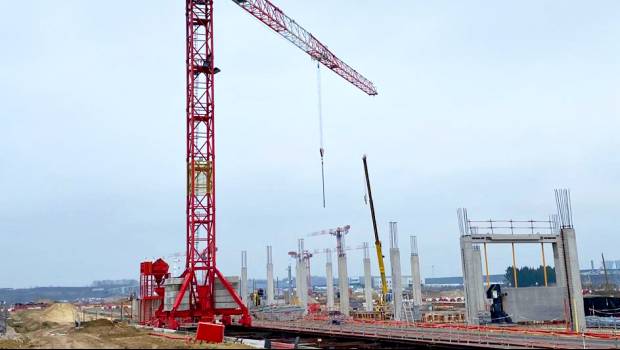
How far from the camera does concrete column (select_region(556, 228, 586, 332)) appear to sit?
36.2 meters

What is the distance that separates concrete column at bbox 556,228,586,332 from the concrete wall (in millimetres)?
6333

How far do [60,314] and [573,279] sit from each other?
67.3 m

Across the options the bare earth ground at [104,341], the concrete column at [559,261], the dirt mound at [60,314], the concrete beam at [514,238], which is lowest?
the dirt mound at [60,314]

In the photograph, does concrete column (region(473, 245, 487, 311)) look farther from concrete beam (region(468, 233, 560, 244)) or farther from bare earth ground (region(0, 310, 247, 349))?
bare earth ground (region(0, 310, 247, 349))

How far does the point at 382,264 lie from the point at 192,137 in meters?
34.0

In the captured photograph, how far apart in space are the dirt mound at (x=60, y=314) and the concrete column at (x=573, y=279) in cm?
6076

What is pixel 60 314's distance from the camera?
8131 centimetres

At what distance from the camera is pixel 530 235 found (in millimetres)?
42438

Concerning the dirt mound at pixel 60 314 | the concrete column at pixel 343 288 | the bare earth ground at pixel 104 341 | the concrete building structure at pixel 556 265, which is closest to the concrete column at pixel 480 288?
the concrete building structure at pixel 556 265

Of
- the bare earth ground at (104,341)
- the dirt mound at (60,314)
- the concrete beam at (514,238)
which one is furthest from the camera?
the dirt mound at (60,314)

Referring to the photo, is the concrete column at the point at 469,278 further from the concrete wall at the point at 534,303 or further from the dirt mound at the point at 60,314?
the dirt mound at the point at 60,314

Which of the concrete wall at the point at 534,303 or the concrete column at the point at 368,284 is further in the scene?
the concrete column at the point at 368,284

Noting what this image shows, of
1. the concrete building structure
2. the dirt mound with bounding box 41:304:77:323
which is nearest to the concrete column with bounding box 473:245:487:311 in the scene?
the concrete building structure

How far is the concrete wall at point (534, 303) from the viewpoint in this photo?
4316cm
